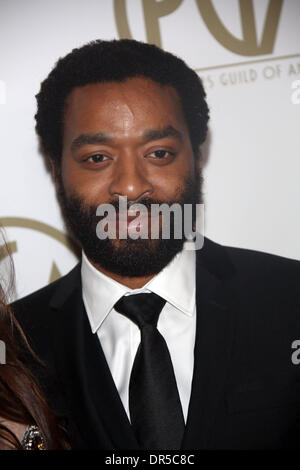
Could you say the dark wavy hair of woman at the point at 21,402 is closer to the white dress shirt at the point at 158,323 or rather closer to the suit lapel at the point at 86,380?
the suit lapel at the point at 86,380

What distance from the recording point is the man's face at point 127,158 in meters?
1.29

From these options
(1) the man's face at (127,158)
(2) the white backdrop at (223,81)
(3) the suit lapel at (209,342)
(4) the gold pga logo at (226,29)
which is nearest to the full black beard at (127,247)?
(1) the man's face at (127,158)

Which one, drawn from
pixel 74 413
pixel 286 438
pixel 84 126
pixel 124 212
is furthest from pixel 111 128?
pixel 286 438

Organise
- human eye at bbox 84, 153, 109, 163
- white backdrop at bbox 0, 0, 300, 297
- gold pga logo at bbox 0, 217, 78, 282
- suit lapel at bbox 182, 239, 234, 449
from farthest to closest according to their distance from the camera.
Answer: gold pga logo at bbox 0, 217, 78, 282
white backdrop at bbox 0, 0, 300, 297
human eye at bbox 84, 153, 109, 163
suit lapel at bbox 182, 239, 234, 449

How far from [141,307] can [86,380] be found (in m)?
0.21

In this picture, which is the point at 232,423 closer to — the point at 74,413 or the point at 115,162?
the point at 74,413

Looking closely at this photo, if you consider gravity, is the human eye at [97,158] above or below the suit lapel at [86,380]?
above

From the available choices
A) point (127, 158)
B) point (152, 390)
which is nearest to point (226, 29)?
point (127, 158)

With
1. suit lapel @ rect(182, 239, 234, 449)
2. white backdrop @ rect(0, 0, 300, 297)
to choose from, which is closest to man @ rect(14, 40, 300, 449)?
suit lapel @ rect(182, 239, 234, 449)

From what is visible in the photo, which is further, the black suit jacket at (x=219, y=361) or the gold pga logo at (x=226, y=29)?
the gold pga logo at (x=226, y=29)

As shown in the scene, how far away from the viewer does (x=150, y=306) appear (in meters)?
1.30

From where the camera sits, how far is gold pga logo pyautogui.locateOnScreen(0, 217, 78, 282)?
164cm

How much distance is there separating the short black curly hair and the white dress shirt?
0.34 metres

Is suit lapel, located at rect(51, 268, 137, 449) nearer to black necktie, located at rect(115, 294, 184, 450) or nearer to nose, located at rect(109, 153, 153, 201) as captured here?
black necktie, located at rect(115, 294, 184, 450)
